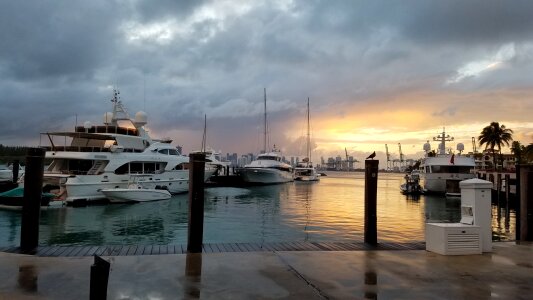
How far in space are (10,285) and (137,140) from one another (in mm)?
31314

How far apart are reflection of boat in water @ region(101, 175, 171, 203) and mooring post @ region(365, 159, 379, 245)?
2483 cm

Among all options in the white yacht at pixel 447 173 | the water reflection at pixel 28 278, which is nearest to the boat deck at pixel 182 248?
the water reflection at pixel 28 278

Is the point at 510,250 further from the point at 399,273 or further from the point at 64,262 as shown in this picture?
the point at 64,262

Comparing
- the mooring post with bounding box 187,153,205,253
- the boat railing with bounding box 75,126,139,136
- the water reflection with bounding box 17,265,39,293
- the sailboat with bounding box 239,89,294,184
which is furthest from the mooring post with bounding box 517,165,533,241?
the sailboat with bounding box 239,89,294,184

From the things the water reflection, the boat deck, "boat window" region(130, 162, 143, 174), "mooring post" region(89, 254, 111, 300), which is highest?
"boat window" region(130, 162, 143, 174)

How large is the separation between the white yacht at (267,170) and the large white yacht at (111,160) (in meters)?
24.2

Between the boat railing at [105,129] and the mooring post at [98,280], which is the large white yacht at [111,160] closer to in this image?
the boat railing at [105,129]

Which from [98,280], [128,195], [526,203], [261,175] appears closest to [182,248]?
[98,280]

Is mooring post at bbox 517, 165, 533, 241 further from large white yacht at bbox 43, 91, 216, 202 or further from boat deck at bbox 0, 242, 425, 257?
large white yacht at bbox 43, 91, 216, 202

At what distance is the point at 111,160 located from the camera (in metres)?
32.0

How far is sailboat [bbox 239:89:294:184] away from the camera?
209 feet

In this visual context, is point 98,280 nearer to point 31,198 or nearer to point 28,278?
point 28,278

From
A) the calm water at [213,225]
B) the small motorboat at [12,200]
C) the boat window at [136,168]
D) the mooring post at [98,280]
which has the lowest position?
the calm water at [213,225]

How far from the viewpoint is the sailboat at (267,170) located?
6372cm
